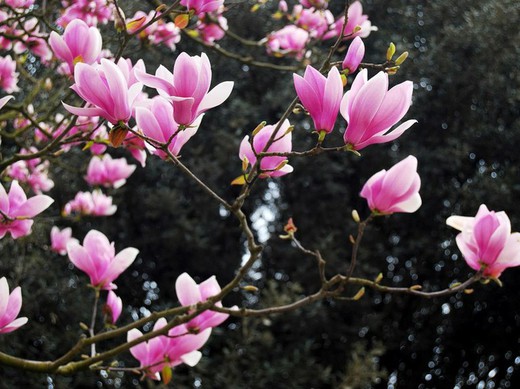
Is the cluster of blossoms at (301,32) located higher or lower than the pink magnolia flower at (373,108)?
lower

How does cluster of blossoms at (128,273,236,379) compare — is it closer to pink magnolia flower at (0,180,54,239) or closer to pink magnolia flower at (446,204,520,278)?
pink magnolia flower at (0,180,54,239)

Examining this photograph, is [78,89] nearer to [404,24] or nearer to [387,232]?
[387,232]

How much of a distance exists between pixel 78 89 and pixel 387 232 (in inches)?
190

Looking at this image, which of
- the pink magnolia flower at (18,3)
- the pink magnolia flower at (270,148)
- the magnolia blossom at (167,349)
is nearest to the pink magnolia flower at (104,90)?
the pink magnolia flower at (270,148)

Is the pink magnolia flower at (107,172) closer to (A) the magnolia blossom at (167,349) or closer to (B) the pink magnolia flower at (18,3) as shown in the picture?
(B) the pink magnolia flower at (18,3)

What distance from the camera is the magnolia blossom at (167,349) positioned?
40.9 inches

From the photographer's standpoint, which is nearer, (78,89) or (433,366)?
(78,89)

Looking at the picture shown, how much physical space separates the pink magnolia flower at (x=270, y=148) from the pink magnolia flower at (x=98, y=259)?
271mm

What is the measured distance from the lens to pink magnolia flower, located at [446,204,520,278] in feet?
3.02

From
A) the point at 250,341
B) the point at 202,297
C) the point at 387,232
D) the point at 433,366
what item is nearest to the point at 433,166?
the point at 387,232

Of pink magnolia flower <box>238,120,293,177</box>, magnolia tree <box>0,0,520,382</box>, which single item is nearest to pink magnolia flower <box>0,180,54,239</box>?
magnolia tree <box>0,0,520,382</box>

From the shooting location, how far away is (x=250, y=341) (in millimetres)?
4188

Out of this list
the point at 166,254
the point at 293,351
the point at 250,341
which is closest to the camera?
the point at 250,341

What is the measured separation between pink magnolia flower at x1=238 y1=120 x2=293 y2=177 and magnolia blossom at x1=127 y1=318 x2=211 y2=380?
0.29m
